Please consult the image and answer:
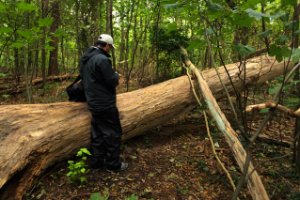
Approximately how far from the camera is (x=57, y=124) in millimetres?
4723

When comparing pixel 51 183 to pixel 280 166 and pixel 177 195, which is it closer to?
pixel 177 195

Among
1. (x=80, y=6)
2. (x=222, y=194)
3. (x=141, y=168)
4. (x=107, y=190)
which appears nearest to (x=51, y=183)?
(x=107, y=190)

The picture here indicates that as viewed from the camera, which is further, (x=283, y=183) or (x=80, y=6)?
(x=80, y=6)

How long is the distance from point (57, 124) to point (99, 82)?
933 millimetres

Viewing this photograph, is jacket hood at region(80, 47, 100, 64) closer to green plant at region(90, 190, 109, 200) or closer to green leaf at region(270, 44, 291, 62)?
green plant at region(90, 190, 109, 200)

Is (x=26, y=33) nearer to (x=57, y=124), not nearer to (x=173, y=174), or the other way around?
(x=57, y=124)

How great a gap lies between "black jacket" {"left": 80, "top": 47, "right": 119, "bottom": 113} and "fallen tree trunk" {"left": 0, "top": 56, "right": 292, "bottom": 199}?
0.38 meters

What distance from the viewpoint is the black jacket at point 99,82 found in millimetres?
4887

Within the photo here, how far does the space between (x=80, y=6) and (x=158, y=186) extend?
19.5ft

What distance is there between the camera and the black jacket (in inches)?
192

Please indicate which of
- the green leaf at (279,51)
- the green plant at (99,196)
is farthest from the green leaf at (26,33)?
the green leaf at (279,51)

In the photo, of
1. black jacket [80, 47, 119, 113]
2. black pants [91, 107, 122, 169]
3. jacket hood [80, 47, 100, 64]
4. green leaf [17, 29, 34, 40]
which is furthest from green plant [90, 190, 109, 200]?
green leaf [17, 29, 34, 40]

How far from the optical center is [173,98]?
6242 mm

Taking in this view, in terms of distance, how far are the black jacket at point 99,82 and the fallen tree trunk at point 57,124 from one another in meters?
0.38
